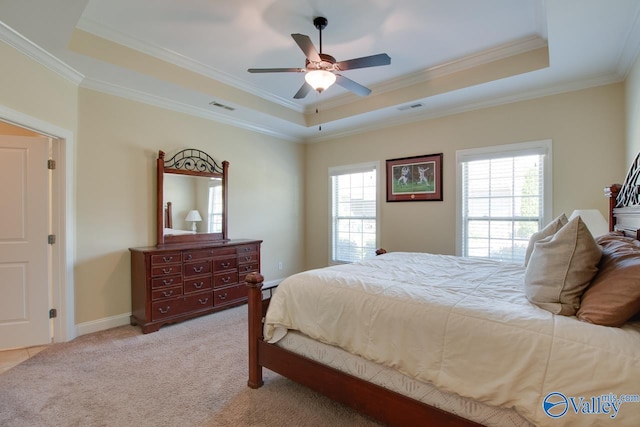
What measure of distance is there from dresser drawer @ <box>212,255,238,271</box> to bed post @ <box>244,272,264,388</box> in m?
1.84

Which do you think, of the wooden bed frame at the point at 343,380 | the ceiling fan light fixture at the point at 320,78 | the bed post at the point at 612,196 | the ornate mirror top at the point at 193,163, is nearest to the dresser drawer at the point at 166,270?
the ornate mirror top at the point at 193,163

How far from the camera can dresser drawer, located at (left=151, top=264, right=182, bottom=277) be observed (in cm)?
337

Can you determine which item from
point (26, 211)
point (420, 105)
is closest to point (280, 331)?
point (26, 211)

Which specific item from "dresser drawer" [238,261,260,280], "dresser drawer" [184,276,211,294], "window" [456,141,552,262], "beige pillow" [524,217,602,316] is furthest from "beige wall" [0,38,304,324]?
"beige pillow" [524,217,602,316]

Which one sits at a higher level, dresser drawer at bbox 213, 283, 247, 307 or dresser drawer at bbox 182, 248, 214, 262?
dresser drawer at bbox 182, 248, 214, 262

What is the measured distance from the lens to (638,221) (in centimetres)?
208

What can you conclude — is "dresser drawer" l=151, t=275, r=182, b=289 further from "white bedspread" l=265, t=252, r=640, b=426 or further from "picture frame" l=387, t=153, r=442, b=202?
"picture frame" l=387, t=153, r=442, b=202

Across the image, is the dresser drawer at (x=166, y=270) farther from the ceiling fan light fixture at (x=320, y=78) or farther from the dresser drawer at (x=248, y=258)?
the ceiling fan light fixture at (x=320, y=78)

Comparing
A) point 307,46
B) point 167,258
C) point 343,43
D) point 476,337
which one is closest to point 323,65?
point 307,46

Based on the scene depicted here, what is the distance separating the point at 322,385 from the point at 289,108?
13.0 feet

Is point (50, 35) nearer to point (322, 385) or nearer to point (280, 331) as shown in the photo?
point (280, 331)

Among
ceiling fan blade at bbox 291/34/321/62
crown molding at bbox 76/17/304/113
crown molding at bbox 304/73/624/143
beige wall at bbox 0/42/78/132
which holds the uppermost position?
crown molding at bbox 76/17/304/113

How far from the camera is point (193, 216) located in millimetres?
4176

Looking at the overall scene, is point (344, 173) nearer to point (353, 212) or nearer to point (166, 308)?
point (353, 212)
